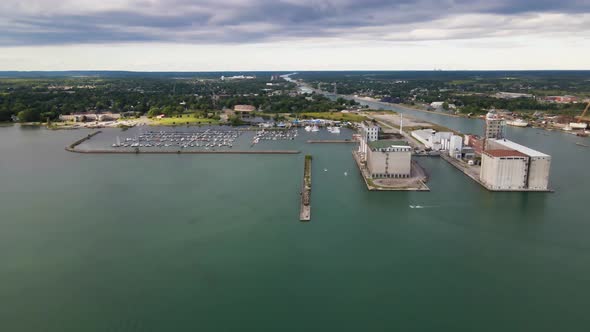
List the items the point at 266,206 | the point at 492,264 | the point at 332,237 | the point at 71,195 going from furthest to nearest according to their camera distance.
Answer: the point at 71,195
the point at 266,206
the point at 332,237
the point at 492,264

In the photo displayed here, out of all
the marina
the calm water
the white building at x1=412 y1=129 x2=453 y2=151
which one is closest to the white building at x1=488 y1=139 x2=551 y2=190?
the calm water

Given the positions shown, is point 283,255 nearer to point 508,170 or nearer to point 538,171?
point 508,170

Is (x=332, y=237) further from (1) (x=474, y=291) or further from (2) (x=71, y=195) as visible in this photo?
(2) (x=71, y=195)

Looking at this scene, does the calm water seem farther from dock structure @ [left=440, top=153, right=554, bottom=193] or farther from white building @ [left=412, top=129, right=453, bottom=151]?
white building @ [left=412, top=129, right=453, bottom=151]

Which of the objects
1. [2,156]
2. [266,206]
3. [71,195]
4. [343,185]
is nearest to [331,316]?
[266,206]

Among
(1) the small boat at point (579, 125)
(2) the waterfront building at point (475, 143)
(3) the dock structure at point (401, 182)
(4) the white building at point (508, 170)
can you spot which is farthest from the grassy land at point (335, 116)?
(4) the white building at point (508, 170)

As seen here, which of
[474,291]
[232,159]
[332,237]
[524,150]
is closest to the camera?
[474,291]
